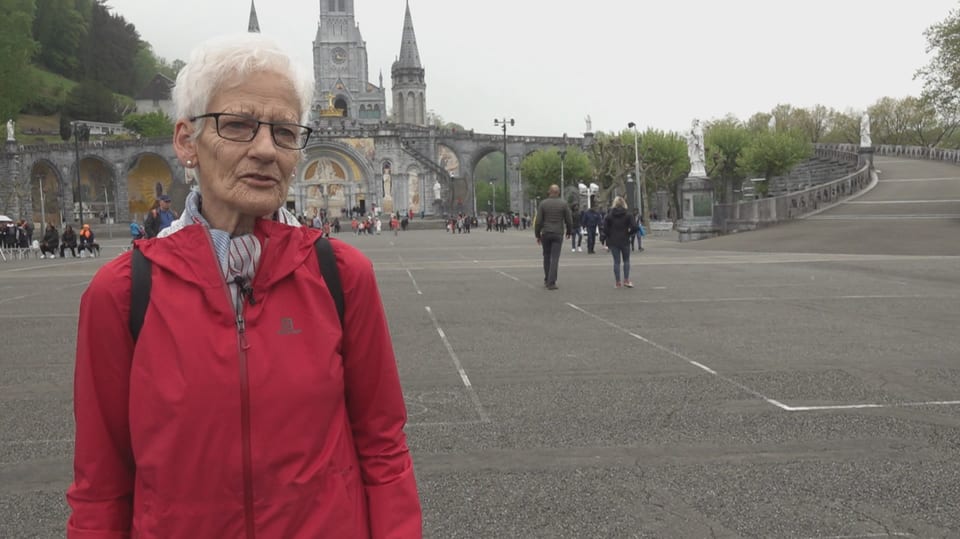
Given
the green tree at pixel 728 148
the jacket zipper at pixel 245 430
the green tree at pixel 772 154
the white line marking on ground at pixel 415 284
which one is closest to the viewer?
the jacket zipper at pixel 245 430

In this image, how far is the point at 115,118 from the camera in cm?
10169

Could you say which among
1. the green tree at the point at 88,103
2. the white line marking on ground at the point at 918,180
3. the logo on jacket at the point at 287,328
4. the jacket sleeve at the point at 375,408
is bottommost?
the jacket sleeve at the point at 375,408

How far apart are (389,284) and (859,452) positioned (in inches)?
481

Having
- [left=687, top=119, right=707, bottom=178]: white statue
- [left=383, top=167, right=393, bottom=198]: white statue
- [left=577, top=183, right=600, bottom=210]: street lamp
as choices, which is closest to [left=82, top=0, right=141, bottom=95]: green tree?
[left=383, top=167, right=393, bottom=198]: white statue

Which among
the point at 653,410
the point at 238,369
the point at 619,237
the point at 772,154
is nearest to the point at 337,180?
the point at 772,154

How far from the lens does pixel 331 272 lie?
1985mm

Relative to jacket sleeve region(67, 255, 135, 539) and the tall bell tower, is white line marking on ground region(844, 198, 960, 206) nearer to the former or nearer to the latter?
jacket sleeve region(67, 255, 135, 539)

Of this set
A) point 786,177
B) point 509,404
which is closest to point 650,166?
point 786,177

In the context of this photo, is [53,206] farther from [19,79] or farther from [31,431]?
[31,431]

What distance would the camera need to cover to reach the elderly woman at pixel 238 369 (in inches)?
71.7

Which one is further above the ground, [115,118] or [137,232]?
[115,118]

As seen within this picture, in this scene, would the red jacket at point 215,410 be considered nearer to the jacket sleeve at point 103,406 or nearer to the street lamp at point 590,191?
the jacket sleeve at point 103,406

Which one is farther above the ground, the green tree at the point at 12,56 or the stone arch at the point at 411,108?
the stone arch at the point at 411,108

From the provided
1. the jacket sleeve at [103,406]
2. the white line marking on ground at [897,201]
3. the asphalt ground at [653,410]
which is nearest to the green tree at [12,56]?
the asphalt ground at [653,410]
